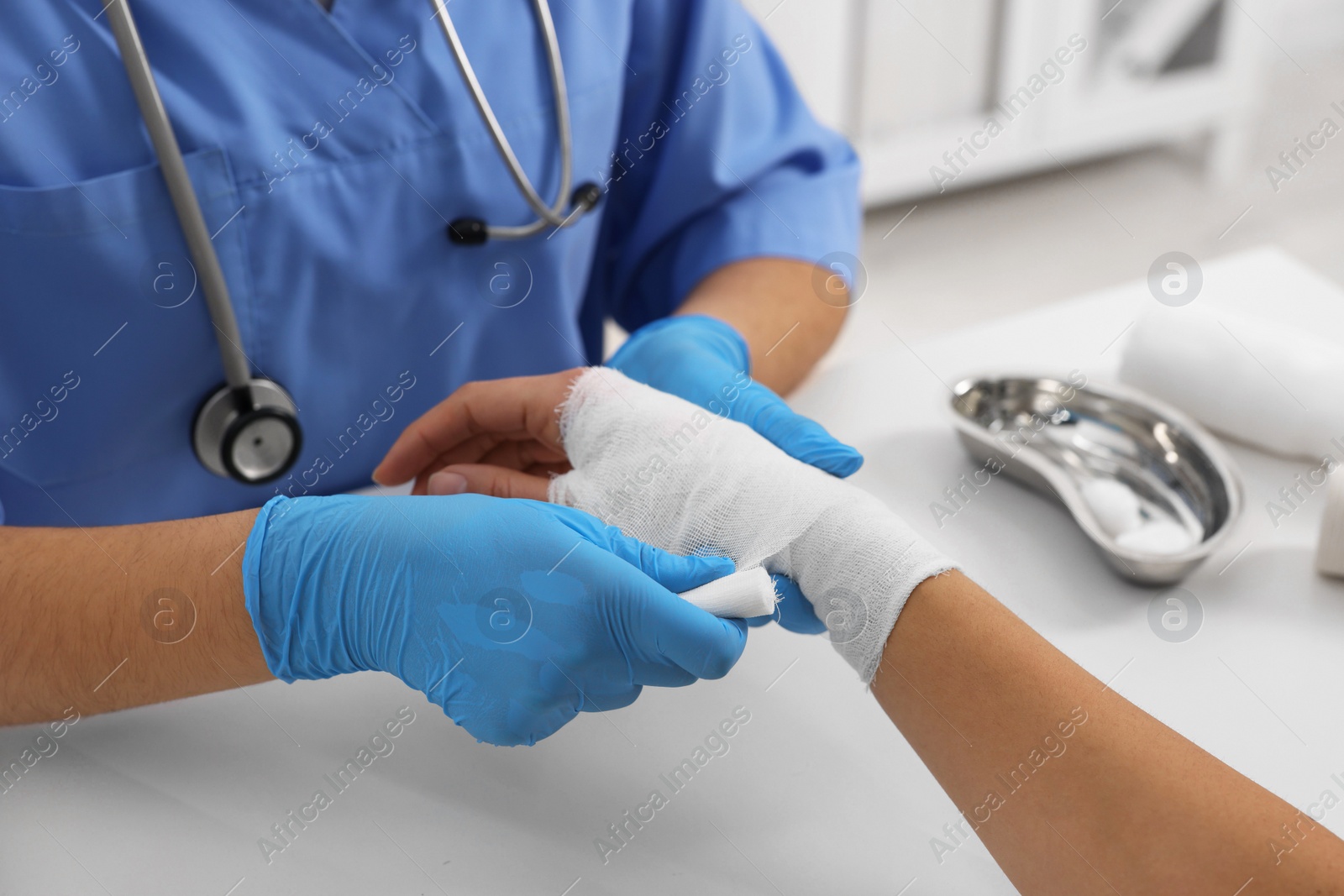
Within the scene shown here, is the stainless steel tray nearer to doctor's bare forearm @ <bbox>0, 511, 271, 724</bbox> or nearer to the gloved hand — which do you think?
the gloved hand

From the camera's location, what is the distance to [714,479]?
76 centimetres

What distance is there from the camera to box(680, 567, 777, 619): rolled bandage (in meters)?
0.69

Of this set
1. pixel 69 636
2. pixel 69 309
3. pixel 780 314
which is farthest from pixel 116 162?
pixel 780 314

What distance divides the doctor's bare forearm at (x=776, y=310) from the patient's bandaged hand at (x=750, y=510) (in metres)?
0.29

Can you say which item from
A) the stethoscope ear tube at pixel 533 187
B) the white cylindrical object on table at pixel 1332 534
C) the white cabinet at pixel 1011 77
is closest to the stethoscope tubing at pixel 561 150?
the stethoscope ear tube at pixel 533 187

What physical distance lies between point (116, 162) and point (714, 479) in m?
0.53

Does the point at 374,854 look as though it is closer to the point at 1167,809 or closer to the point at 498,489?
the point at 498,489

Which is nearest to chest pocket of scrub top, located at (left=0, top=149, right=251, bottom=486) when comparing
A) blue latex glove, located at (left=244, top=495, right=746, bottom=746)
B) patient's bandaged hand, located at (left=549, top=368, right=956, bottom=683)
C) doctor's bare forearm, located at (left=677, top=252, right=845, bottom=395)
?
blue latex glove, located at (left=244, top=495, right=746, bottom=746)

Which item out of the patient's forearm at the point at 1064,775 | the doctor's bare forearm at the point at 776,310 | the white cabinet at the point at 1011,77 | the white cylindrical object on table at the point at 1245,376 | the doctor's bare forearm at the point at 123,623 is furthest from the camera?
the white cabinet at the point at 1011,77

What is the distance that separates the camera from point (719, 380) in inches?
36.0

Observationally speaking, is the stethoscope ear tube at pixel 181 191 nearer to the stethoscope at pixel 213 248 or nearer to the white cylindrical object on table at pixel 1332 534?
the stethoscope at pixel 213 248

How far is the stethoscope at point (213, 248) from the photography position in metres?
0.78

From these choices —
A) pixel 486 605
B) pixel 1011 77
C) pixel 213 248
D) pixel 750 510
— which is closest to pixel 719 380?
pixel 750 510

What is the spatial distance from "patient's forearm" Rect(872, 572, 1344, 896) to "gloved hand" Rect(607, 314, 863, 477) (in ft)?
0.48
